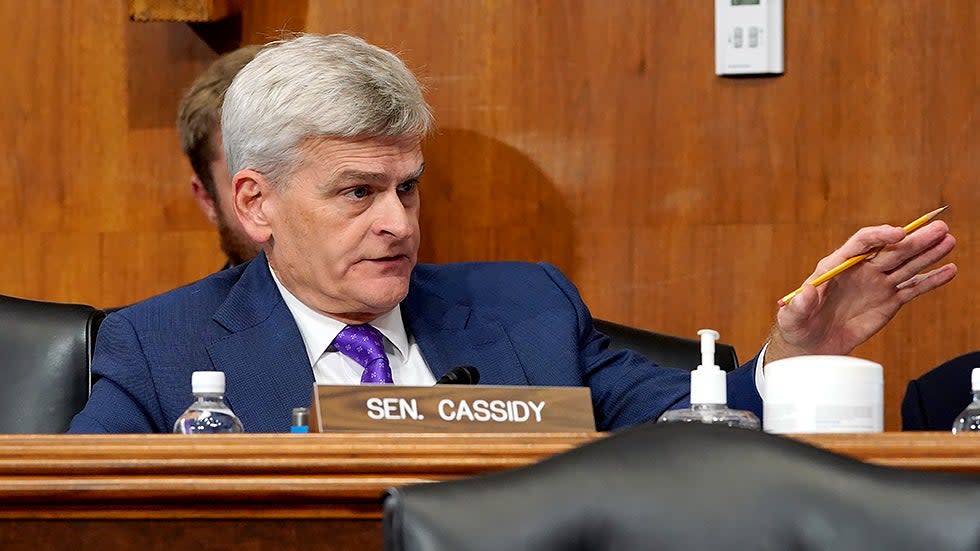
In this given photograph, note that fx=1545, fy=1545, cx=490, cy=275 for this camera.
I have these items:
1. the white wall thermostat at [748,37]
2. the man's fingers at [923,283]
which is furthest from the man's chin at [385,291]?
the white wall thermostat at [748,37]

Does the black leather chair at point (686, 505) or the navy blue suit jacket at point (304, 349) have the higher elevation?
the black leather chair at point (686, 505)

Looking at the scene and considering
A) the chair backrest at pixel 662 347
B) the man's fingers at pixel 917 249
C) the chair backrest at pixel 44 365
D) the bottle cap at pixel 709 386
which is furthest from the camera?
the chair backrest at pixel 662 347

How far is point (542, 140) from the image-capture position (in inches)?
121

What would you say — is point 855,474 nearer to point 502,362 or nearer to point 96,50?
point 502,362

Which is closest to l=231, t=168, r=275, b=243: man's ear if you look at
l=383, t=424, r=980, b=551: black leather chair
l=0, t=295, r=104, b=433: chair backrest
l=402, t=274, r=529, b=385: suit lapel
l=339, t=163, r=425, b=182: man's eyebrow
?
l=339, t=163, r=425, b=182: man's eyebrow

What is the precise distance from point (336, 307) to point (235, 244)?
33.8 inches

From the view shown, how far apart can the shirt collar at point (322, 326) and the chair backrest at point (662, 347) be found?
1.61ft

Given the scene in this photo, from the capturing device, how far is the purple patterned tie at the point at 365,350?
A: 2107 mm

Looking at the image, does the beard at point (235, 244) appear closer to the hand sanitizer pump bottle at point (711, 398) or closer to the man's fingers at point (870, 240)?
the man's fingers at point (870, 240)

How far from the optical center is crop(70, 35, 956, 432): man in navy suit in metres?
2.01

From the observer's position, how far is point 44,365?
2.38 metres

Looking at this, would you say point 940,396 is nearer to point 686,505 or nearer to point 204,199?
point 204,199

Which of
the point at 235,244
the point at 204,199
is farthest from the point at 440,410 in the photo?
the point at 204,199

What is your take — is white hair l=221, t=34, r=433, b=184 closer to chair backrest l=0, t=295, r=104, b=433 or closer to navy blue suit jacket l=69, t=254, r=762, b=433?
navy blue suit jacket l=69, t=254, r=762, b=433
